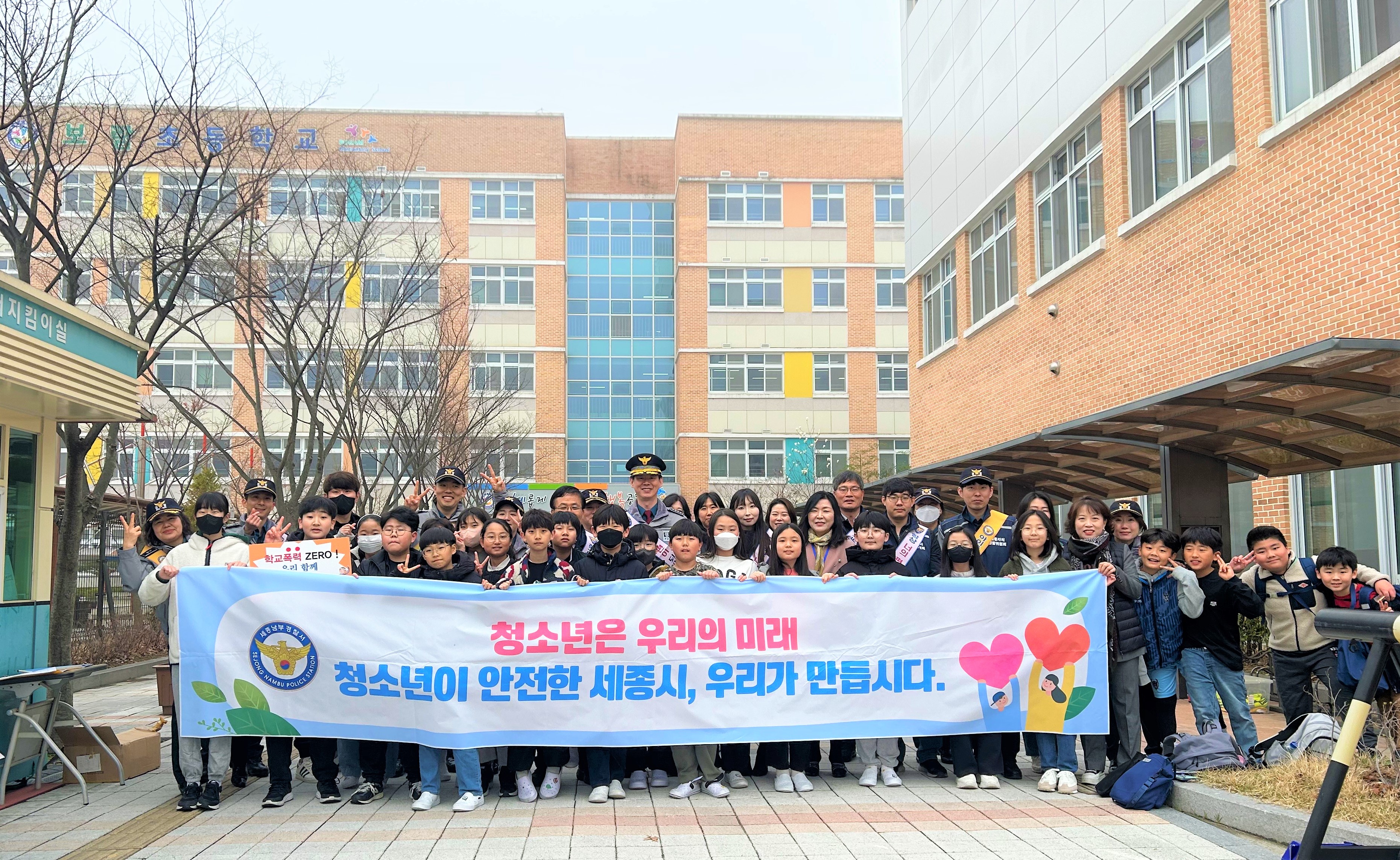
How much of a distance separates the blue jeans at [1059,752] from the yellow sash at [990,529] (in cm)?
132

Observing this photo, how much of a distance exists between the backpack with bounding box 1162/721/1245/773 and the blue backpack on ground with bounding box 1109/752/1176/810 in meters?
0.20

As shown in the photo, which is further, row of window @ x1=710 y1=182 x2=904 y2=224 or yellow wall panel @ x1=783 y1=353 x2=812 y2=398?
row of window @ x1=710 y1=182 x2=904 y2=224

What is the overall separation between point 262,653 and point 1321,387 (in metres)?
7.93

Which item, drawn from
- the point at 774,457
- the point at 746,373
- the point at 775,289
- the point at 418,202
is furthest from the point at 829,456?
the point at 418,202

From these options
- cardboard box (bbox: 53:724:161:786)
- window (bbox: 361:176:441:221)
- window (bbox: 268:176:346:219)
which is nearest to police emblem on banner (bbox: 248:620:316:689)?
cardboard box (bbox: 53:724:161:786)

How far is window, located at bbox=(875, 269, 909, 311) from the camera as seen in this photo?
48562 mm

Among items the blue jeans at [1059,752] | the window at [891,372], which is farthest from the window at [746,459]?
the blue jeans at [1059,752]

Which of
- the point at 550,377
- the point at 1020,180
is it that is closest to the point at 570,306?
the point at 550,377

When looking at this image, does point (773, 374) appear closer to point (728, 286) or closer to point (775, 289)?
point (775, 289)

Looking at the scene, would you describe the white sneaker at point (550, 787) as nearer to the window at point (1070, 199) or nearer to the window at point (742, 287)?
the window at point (1070, 199)

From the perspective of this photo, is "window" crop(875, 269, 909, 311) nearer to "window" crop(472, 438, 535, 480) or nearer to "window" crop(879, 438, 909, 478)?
"window" crop(879, 438, 909, 478)

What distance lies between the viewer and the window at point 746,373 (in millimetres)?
48219

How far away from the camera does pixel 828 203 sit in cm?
4894

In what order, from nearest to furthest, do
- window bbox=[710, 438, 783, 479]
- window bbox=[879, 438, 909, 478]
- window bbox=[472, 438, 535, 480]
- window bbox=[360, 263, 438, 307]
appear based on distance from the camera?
window bbox=[360, 263, 438, 307] → window bbox=[472, 438, 535, 480] → window bbox=[710, 438, 783, 479] → window bbox=[879, 438, 909, 478]
